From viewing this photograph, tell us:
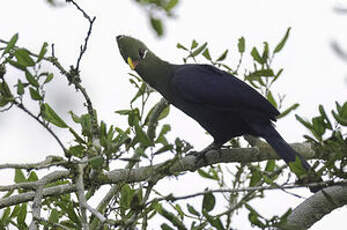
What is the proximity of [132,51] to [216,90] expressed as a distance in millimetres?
634

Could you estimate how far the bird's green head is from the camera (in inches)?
157

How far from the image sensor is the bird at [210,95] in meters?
3.74

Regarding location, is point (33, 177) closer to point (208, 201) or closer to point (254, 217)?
point (208, 201)

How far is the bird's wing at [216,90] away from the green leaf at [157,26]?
2.39 m

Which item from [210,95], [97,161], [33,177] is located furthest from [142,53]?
[97,161]

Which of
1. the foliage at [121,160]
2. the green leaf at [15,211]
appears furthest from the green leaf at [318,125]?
the green leaf at [15,211]

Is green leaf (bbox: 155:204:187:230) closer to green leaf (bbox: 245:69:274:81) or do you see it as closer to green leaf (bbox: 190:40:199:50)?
green leaf (bbox: 245:69:274:81)

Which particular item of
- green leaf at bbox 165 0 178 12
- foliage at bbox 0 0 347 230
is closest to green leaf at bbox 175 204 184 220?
foliage at bbox 0 0 347 230

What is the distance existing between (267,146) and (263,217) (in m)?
1.37

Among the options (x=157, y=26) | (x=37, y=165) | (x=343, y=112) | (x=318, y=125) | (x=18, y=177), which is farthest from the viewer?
(x=18, y=177)

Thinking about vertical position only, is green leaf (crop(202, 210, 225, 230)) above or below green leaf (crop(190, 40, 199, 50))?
below

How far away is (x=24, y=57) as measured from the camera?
241 centimetres

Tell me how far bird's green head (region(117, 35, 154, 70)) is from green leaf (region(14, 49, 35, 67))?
158 centimetres

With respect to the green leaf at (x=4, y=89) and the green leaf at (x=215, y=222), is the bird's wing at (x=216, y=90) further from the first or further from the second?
the green leaf at (x=4, y=89)
